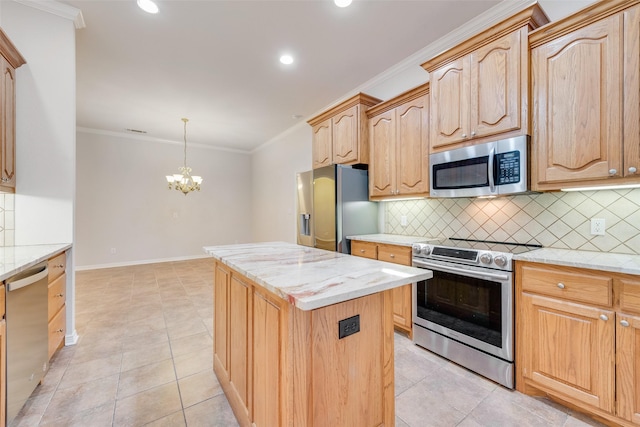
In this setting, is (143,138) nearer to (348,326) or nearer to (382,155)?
(382,155)

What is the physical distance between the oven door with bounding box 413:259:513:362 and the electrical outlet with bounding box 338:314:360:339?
128 cm

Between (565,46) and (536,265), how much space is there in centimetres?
143

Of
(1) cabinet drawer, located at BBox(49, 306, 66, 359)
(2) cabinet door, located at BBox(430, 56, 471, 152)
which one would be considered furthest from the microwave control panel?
(1) cabinet drawer, located at BBox(49, 306, 66, 359)

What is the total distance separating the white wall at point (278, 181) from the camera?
5109 mm

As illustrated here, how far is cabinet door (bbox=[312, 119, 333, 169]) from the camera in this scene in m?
3.51

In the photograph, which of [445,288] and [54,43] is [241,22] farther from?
[445,288]

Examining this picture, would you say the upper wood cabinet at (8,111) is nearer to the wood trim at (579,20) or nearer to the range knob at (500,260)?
the range knob at (500,260)

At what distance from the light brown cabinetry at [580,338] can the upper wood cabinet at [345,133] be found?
2.01 meters

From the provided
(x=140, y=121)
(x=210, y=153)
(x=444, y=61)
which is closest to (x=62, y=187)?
Answer: (x=140, y=121)

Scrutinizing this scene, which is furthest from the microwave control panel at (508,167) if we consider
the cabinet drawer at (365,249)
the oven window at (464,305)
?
the cabinet drawer at (365,249)

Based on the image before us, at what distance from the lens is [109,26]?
7.95 ft

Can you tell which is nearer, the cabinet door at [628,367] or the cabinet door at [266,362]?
the cabinet door at [266,362]

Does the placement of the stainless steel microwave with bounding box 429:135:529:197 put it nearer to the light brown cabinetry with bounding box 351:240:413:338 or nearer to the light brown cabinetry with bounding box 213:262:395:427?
the light brown cabinetry with bounding box 351:240:413:338

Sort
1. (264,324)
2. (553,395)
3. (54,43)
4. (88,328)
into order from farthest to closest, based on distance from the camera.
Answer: (88,328) < (54,43) < (553,395) < (264,324)
